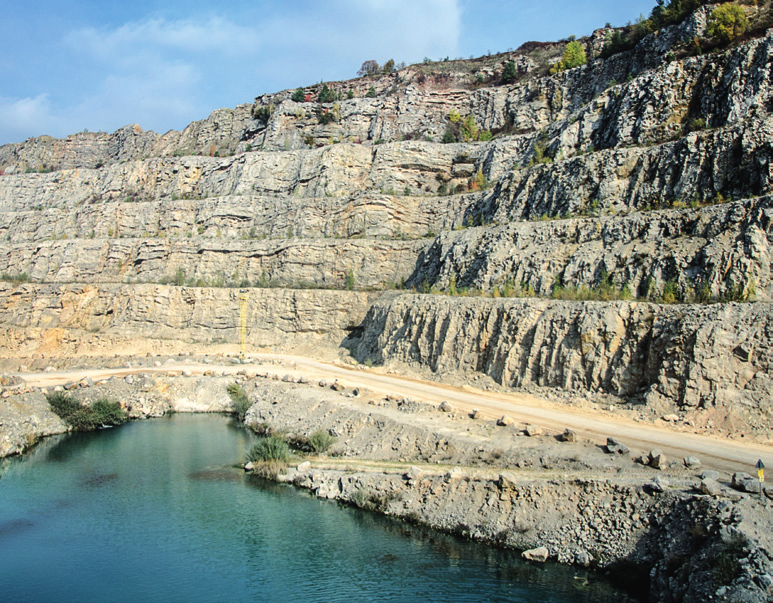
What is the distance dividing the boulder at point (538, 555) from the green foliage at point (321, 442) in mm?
10354

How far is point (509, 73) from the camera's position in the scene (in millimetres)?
66438

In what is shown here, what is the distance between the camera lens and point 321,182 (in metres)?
Result: 59.3

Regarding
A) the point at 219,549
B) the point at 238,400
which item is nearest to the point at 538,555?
the point at 219,549

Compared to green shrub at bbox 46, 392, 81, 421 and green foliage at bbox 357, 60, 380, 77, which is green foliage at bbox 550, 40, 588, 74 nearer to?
green foliage at bbox 357, 60, 380, 77

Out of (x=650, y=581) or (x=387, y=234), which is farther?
(x=387, y=234)

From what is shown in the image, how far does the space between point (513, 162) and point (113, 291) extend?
39.6 meters

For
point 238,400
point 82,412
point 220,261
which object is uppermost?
point 220,261

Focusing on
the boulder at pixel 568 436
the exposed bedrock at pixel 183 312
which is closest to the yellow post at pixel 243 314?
the exposed bedrock at pixel 183 312

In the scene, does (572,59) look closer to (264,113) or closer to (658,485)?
(264,113)

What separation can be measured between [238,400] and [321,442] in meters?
11.1

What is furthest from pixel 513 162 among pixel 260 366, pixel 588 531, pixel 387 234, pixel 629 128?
pixel 588 531

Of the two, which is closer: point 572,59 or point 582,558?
point 582,558

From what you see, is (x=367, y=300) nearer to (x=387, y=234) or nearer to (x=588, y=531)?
(x=387, y=234)

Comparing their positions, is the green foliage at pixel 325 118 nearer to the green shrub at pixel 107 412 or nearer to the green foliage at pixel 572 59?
the green foliage at pixel 572 59
